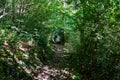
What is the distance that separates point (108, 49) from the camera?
10578mm

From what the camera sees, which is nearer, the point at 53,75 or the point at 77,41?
the point at 53,75

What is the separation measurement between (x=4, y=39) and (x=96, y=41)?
467 cm

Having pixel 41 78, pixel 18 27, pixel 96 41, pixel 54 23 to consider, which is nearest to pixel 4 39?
pixel 41 78

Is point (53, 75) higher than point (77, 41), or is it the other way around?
point (77, 41)

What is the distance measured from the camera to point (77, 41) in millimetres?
15398

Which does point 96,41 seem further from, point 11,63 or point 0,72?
point 0,72

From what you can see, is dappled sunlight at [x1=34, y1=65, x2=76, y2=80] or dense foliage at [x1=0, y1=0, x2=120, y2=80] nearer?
dense foliage at [x1=0, y1=0, x2=120, y2=80]

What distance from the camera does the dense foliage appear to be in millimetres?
10007

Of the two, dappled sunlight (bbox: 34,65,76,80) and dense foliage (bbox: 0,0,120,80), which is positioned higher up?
dense foliage (bbox: 0,0,120,80)

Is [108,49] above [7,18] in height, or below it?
below

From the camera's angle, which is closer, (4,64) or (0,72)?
(0,72)

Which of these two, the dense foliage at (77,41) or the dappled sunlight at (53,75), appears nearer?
the dense foliage at (77,41)

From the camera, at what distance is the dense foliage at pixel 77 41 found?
10007 millimetres

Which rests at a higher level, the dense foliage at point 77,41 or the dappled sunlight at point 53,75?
the dense foliage at point 77,41
